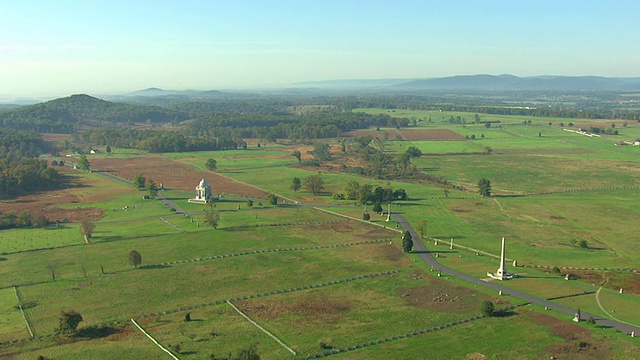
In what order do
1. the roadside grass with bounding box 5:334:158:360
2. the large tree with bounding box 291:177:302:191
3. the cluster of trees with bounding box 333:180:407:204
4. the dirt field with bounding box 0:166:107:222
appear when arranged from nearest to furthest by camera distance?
1. the roadside grass with bounding box 5:334:158:360
2. the dirt field with bounding box 0:166:107:222
3. the cluster of trees with bounding box 333:180:407:204
4. the large tree with bounding box 291:177:302:191

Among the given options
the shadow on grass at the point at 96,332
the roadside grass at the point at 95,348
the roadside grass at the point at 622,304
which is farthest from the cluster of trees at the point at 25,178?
the roadside grass at the point at 622,304

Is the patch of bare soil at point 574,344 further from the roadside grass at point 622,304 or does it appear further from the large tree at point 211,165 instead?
the large tree at point 211,165

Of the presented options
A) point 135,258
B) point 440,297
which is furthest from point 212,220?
point 440,297

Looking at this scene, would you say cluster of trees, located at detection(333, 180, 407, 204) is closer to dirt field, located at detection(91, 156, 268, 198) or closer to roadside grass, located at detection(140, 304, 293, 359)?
dirt field, located at detection(91, 156, 268, 198)

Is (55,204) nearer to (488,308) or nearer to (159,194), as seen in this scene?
(159,194)

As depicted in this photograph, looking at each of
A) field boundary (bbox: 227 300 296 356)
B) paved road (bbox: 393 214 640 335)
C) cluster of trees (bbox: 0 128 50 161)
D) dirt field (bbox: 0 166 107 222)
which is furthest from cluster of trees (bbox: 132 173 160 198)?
field boundary (bbox: 227 300 296 356)

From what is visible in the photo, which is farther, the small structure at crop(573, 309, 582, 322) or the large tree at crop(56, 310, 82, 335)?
the small structure at crop(573, 309, 582, 322)
